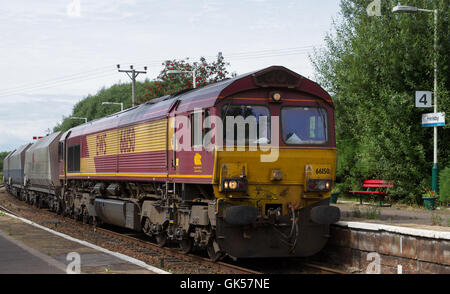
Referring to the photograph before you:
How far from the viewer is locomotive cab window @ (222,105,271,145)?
37.4ft

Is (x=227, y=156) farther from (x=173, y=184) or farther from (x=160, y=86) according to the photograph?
(x=160, y=86)

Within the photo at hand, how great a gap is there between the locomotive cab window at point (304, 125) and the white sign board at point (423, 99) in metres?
8.81

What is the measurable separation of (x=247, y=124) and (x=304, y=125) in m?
1.30

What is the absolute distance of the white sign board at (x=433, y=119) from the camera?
19156mm

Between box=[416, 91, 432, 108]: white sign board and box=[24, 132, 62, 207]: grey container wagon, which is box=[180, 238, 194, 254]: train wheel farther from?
box=[24, 132, 62, 207]: grey container wagon

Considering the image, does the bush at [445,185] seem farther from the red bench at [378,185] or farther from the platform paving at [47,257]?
the platform paving at [47,257]

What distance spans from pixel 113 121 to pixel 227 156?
25.1ft

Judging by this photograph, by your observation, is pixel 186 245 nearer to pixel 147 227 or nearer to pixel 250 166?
pixel 147 227

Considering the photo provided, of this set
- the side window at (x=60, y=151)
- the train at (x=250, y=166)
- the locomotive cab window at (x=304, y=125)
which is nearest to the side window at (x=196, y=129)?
the train at (x=250, y=166)

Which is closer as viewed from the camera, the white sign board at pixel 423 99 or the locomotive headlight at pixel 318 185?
the locomotive headlight at pixel 318 185

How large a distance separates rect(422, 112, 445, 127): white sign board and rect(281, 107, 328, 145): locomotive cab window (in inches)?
339

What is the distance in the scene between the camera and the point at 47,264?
33.8 ft

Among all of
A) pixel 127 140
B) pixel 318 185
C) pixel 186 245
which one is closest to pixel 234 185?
pixel 318 185

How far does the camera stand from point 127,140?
16.2 m
